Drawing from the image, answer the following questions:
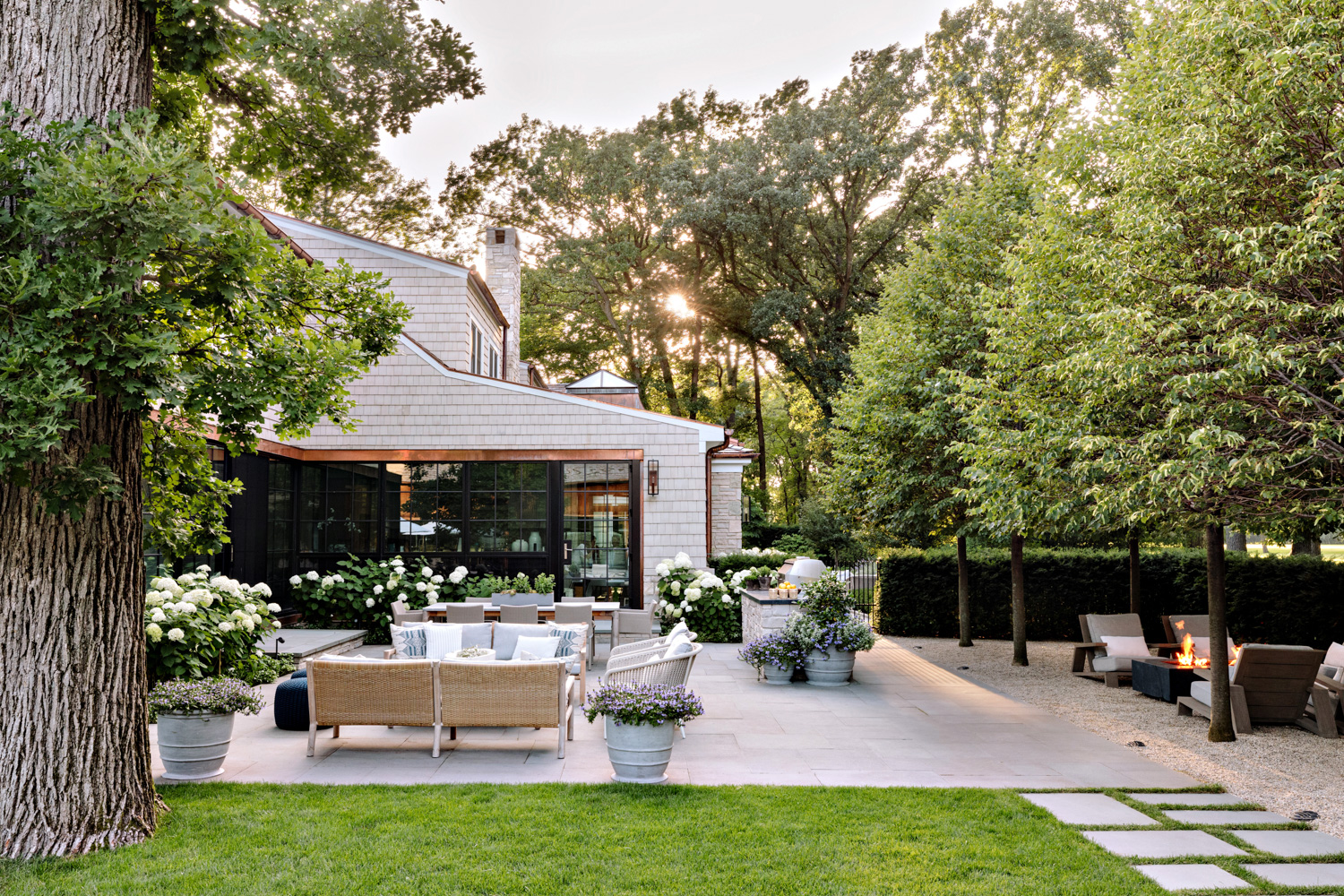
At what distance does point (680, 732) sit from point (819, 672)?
332cm

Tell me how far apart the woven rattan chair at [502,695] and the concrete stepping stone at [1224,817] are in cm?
441

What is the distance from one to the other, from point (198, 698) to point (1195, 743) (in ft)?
27.5

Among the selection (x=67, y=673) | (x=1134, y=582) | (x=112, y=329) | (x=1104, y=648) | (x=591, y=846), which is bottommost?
(x=591, y=846)

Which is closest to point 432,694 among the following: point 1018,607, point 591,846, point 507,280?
point 591,846

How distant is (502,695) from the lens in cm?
685

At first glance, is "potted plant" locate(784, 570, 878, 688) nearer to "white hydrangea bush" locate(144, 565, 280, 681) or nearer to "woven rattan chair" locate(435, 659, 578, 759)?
"woven rattan chair" locate(435, 659, 578, 759)

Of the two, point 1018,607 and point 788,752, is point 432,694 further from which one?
point 1018,607

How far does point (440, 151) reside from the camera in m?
22.9

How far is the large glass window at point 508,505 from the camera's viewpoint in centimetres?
1422

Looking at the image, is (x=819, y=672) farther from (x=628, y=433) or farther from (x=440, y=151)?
(x=440, y=151)

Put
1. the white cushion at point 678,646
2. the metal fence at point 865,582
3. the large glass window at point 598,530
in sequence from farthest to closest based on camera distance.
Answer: the metal fence at point 865,582, the large glass window at point 598,530, the white cushion at point 678,646

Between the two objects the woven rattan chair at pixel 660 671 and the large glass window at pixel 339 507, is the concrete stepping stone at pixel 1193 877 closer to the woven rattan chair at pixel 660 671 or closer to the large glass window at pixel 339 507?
the woven rattan chair at pixel 660 671

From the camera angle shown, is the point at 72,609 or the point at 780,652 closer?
the point at 72,609

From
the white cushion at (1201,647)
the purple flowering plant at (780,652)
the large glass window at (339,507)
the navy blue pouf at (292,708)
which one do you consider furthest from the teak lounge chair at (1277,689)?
the large glass window at (339,507)
